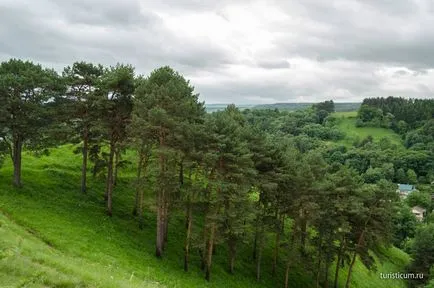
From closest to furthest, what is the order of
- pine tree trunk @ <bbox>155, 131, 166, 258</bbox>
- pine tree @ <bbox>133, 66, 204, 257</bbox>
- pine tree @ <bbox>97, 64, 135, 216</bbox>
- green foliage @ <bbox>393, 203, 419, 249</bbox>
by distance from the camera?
pine tree @ <bbox>133, 66, 204, 257</bbox>, pine tree trunk @ <bbox>155, 131, 166, 258</bbox>, pine tree @ <bbox>97, 64, 135, 216</bbox>, green foliage @ <bbox>393, 203, 419, 249</bbox>

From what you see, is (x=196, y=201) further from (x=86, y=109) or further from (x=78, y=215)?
(x=86, y=109)

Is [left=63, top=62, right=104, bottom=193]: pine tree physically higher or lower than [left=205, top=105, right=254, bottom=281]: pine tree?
higher

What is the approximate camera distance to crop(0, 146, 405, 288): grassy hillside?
2255 cm

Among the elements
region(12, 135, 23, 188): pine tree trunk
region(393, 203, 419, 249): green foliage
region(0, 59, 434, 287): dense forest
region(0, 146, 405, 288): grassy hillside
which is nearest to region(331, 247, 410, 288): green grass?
region(0, 146, 405, 288): grassy hillside

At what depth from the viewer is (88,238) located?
34125 mm

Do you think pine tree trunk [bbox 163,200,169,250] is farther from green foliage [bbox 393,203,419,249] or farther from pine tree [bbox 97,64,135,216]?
green foliage [bbox 393,203,419,249]

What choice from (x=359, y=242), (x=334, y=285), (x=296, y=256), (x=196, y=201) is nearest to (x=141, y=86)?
(x=196, y=201)

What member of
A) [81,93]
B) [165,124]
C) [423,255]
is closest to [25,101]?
[81,93]

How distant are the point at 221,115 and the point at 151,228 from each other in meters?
15.4

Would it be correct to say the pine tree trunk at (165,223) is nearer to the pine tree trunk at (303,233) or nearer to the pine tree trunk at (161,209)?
the pine tree trunk at (161,209)

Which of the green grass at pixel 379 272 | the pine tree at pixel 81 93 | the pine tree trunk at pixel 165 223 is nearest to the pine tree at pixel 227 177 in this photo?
the pine tree trunk at pixel 165 223

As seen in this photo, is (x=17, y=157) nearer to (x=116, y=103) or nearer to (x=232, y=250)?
(x=116, y=103)

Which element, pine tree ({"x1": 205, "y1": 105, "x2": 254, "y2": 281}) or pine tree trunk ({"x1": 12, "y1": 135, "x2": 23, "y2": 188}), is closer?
pine tree ({"x1": 205, "y1": 105, "x2": 254, "y2": 281})

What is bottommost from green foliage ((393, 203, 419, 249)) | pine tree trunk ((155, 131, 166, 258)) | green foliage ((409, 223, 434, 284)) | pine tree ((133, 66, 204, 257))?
green foliage ((393, 203, 419, 249))
